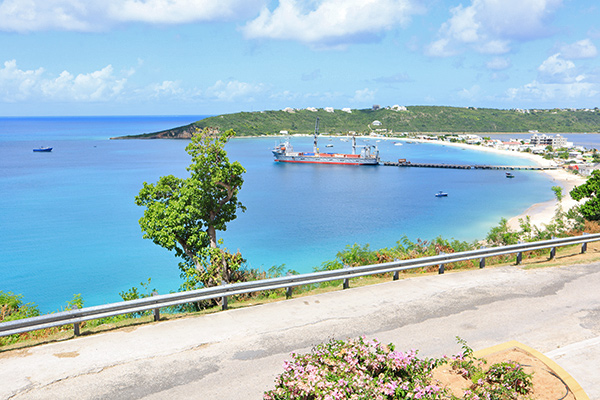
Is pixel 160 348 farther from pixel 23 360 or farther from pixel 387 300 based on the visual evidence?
pixel 387 300

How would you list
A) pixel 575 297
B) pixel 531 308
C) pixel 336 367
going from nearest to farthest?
1. pixel 336 367
2. pixel 531 308
3. pixel 575 297

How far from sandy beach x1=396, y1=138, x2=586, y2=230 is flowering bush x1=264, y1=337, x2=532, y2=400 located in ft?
77.7

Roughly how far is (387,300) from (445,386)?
4749 millimetres

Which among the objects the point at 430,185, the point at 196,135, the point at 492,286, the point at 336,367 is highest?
the point at 196,135

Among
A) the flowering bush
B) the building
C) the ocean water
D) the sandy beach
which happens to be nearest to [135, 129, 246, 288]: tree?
the flowering bush

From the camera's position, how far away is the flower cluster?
6.45m

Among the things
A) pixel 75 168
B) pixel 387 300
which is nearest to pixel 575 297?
pixel 387 300

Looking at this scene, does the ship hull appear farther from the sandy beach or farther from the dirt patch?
the dirt patch

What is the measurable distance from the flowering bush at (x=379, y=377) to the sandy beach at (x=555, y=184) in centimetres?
2369

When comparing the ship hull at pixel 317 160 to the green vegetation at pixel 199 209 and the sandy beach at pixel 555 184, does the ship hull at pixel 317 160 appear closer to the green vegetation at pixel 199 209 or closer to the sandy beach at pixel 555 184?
the sandy beach at pixel 555 184

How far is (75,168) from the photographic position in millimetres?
101750

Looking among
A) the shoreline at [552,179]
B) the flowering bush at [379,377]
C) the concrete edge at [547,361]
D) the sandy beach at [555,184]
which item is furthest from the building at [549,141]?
the flowering bush at [379,377]

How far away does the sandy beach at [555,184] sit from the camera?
1957 inches

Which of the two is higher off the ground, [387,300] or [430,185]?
[387,300]
